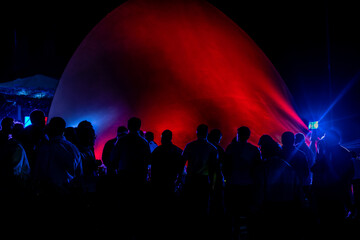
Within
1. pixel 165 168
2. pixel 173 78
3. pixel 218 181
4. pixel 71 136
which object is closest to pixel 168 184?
pixel 165 168

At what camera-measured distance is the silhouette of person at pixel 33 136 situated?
367 centimetres

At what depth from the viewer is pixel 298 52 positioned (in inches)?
480

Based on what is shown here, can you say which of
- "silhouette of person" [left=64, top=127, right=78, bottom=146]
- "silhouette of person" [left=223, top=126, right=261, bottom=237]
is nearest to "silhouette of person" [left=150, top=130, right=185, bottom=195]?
"silhouette of person" [left=223, top=126, right=261, bottom=237]

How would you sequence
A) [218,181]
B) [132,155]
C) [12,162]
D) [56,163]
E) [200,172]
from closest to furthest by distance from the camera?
[56,163]
[12,162]
[132,155]
[200,172]
[218,181]

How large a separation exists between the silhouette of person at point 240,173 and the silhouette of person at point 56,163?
6.86 ft

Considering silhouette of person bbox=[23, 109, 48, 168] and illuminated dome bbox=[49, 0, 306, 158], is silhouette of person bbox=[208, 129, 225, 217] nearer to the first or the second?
Result: silhouette of person bbox=[23, 109, 48, 168]

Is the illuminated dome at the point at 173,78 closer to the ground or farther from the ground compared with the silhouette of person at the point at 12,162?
A: farther from the ground

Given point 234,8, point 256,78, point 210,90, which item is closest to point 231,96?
point 210,90

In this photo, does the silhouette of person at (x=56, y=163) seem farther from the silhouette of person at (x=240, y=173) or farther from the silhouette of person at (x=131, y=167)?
the silhouette of person at (x=240, y=173)

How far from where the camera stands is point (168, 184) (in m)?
4.00

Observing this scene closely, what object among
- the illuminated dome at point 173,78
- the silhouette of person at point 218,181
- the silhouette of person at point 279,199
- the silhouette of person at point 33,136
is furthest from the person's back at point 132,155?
the illuminated dome at point 173,78

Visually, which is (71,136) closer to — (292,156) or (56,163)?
(56,163)

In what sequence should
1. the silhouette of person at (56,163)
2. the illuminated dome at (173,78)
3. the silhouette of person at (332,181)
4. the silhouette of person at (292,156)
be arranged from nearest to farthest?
1. the silhouette of person at (56,163)
2. the silhouette of person at (292,156)
3. the silhouette of person at (332,181)
4. the illuminated dome at (173,78)

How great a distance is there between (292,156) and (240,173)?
98 centimetres
